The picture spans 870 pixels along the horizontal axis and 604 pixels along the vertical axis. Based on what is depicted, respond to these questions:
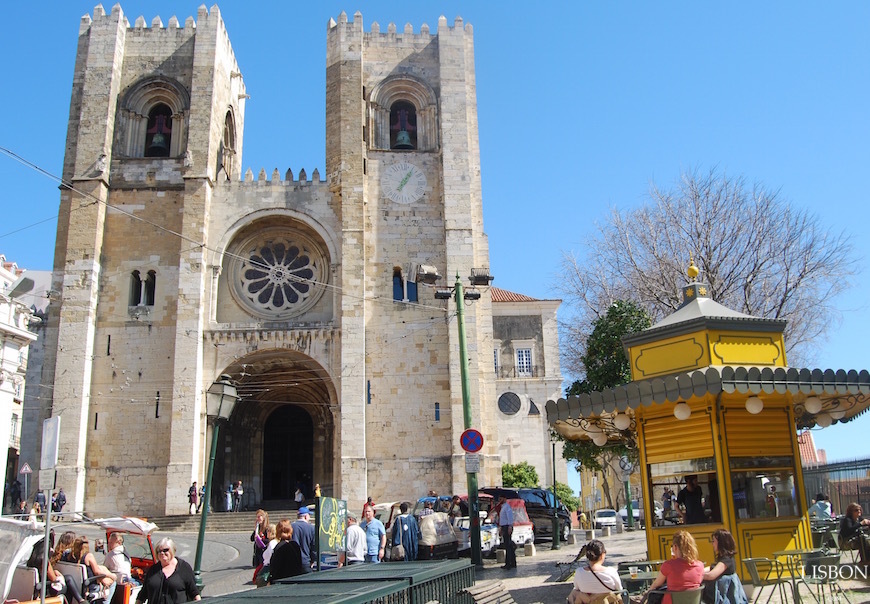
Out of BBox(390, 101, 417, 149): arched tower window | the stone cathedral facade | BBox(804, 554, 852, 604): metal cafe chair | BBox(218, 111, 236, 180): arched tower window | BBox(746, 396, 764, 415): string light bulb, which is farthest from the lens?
BBox(218, 111, 236, 180): arched tower window

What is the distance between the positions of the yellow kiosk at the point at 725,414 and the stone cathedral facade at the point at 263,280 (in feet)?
44.9

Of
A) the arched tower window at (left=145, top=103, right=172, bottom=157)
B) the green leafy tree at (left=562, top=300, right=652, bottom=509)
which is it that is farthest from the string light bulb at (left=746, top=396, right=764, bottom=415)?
the arched tower window at (left=145, top=103, right=172, bottom=157)

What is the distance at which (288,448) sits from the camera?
94.1ft

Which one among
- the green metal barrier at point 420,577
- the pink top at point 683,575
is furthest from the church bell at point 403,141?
the pink top at point 683,575

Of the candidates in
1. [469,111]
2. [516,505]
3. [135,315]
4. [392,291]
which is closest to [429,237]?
[392,291]

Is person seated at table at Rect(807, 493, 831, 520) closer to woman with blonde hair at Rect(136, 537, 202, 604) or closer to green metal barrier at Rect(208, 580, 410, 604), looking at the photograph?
green metal barrier at Rect(208, 580, 410, 604)

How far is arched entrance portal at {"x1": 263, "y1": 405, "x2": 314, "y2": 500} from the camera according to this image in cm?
2823

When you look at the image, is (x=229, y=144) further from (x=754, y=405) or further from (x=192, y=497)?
(x=754, y=405)

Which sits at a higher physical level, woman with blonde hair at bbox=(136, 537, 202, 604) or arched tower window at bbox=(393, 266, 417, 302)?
arched tower window at bbox=(393, 266, 417, 302)

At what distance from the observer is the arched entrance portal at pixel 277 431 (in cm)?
2548

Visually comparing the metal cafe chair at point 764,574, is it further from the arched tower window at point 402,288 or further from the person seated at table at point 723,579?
the arched tower window at point 402,288

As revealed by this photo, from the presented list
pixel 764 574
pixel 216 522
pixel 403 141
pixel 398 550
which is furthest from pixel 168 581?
pixel 403 141

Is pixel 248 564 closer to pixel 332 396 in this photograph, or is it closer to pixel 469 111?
pixel 332 396

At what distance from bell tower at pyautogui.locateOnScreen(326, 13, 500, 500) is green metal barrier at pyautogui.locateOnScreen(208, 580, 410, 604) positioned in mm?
17917
